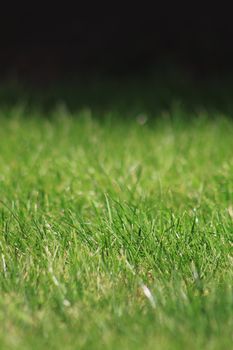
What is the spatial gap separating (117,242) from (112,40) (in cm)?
400

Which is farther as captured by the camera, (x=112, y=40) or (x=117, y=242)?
(x=112, y=40)

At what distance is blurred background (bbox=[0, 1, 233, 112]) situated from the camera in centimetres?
570

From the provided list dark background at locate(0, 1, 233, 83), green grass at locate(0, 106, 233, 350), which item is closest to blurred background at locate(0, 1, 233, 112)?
dark background at locate(0, 1, 233, 83)

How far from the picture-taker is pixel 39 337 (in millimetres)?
1767

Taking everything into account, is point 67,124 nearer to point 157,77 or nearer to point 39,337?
point 157,77

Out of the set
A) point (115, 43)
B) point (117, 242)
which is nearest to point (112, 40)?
Answer: point (115, 43)

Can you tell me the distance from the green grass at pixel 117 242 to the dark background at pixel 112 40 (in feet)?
6.90

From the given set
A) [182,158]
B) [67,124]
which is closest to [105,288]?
[182,158]

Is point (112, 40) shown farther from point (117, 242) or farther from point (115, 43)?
point (117, 242)

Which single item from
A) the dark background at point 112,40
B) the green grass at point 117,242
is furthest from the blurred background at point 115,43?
the green grass at point 117,242

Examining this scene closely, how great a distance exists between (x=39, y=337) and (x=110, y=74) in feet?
13.9

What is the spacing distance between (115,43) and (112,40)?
0.05m

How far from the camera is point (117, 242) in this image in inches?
90.6

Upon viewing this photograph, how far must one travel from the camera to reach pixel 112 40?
6078mm
